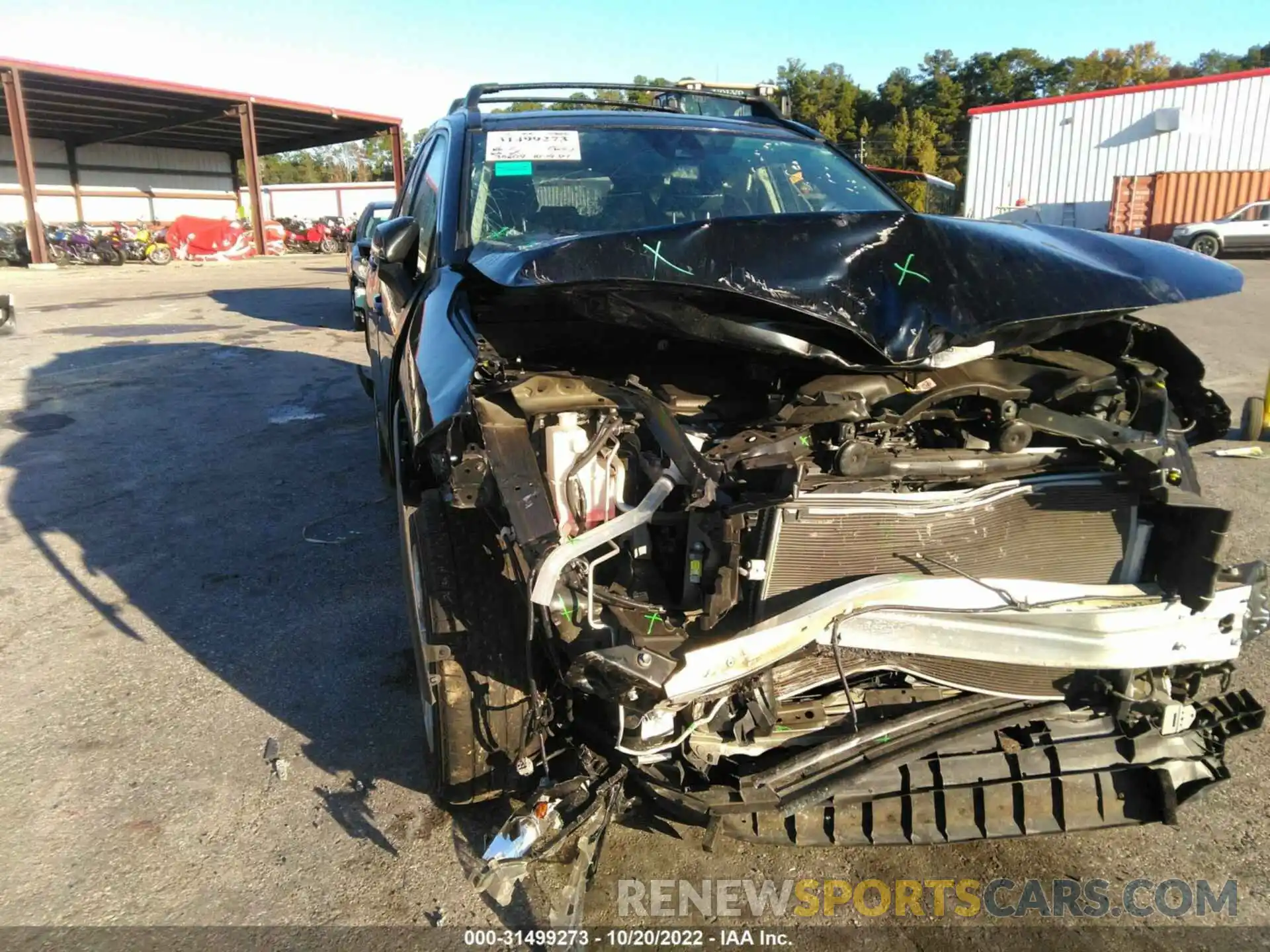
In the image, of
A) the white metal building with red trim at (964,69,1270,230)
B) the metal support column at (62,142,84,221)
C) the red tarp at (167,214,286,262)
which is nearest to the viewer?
the white metal building with red trim at (964,69,1270,230)

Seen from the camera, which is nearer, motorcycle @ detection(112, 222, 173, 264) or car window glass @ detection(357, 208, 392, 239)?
car window glass @ detection(357, 208, 392, 239)

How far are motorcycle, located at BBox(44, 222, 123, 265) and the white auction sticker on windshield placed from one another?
30105 mm

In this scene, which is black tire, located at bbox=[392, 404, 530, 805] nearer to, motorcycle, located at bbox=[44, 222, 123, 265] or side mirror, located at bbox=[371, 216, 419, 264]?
side mirror, located at bbox=[371, 216, 419, 264]

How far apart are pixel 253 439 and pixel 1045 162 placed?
30100 mm

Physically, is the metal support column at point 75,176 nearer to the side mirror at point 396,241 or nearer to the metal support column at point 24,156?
the metal support column at point 24,156

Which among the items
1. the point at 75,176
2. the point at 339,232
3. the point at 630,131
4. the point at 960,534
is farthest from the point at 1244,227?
the point at 75,176

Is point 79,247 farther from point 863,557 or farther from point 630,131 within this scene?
point 863,557

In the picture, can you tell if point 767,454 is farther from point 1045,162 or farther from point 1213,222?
point 1045,162

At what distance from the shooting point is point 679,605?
6.85 feet

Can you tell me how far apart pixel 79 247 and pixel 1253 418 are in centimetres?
3174

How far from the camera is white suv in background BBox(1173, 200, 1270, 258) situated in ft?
74.1

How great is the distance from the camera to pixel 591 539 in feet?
6.52

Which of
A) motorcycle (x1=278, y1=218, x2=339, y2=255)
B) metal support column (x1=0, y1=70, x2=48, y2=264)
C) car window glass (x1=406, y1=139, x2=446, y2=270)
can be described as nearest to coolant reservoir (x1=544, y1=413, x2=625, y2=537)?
car window glass (x1=406, y1=139, x2=446, y2=270)

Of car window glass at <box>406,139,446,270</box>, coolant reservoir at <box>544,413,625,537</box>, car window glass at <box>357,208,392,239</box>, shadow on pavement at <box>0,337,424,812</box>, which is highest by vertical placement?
car window glass at <box>357,208,392,239</box>
